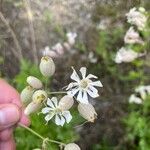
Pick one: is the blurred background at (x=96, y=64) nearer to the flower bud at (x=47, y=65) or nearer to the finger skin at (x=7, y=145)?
the finger skin at (x=7, y=145)

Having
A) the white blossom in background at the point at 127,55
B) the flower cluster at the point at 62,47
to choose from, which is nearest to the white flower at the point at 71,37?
the flower cluster at the point at 62,47

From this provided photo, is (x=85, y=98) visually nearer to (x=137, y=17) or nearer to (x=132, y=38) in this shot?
(x=137, y=17)

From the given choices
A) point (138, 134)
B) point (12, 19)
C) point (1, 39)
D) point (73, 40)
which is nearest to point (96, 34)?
point (73, 40)

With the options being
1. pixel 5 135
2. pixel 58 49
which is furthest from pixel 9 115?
pixel 58 49

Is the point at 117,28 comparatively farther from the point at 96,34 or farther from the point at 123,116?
the point at 123,116

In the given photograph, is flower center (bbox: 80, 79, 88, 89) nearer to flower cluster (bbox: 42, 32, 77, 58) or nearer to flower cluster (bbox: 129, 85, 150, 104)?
flower cluster (bbox: 129, 85, 150, 104)
